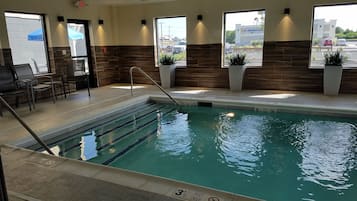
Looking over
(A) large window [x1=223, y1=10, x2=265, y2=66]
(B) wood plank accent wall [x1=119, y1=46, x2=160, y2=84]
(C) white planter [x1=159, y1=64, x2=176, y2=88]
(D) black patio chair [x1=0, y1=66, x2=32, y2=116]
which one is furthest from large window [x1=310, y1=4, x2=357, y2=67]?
(D) black patio chair [x1=0, y1=66, x2=32, y2=116]

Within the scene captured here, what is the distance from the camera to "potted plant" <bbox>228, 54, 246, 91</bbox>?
23.7 ft

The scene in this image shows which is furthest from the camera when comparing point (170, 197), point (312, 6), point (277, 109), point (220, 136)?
point (312, 6)

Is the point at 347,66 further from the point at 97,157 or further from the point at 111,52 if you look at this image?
the point at 111,52

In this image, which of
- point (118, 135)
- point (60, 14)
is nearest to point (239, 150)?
point (118, 135)

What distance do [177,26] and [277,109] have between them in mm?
4229

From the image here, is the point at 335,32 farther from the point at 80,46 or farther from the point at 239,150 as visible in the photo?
the point at 80,46

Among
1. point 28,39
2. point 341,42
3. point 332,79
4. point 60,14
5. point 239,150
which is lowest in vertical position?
point 239,150

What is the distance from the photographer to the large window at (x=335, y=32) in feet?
21.6

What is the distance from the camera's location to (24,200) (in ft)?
7.43

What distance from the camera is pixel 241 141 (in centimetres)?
440

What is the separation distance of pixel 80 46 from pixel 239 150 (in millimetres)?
6193

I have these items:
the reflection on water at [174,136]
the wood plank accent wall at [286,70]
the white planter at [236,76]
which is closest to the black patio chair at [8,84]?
the reflection on water at [174,136]

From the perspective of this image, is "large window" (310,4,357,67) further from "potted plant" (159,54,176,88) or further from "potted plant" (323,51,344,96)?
"potted plant" (159,54,176,88)

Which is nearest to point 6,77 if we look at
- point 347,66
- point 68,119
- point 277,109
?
point 68,119
